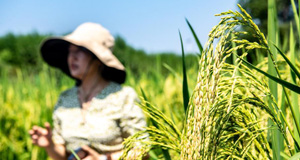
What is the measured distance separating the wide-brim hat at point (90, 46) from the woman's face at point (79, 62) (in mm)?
70

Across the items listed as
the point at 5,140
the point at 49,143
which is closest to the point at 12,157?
the point at 5,140

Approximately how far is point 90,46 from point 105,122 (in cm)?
43

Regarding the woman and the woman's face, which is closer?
the woman

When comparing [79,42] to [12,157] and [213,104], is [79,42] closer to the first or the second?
[213,104]

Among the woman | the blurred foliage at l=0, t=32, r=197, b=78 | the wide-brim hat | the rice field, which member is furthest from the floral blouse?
the blurred foliage at l=0, t=32, r=197, b=78

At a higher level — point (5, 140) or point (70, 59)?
point (70, 59)

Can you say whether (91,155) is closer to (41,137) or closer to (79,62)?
(41,137)

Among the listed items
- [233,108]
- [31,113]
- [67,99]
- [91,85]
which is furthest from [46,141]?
[31,113]

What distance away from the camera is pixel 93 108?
1867 millimetres

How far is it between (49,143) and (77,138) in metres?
0.18

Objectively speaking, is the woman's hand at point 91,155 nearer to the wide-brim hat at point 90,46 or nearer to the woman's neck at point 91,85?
the woman's neck at point 91,85

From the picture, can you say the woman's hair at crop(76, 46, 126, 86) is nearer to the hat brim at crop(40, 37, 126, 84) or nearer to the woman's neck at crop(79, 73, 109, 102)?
the woman's neck at crop(79, 73, 109, 102)

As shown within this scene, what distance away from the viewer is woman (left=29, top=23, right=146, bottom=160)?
1811 millimetres

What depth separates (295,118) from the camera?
0.78 meters
